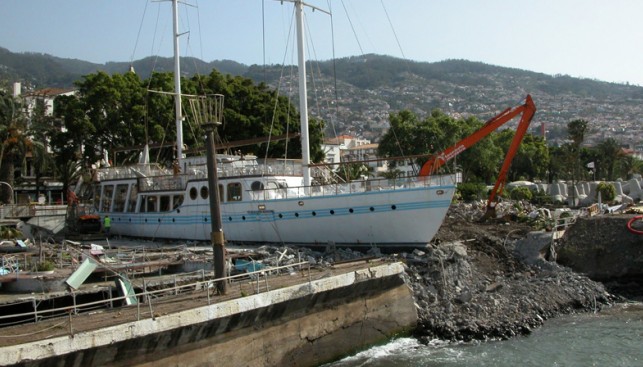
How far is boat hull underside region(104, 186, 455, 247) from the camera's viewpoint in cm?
2017

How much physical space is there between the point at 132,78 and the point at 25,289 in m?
27.4

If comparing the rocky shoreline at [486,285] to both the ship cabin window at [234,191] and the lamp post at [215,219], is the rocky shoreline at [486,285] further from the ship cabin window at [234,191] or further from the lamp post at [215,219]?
the lamp post at [215,219]

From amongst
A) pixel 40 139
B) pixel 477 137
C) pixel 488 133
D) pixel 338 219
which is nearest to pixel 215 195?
pixel 338 219

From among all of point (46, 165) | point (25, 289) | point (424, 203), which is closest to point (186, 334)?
point (25, 289)

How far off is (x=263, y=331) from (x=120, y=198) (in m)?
19.3

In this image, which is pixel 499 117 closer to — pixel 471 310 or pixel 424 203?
pixel 424 203

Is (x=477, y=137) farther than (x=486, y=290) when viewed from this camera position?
Yes

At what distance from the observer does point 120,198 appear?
96.3 ft

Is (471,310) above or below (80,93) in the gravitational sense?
below

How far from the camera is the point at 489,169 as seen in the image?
56.8m

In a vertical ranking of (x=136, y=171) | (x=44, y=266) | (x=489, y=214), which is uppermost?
(x=136, y=171)

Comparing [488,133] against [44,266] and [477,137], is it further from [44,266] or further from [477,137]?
[44,266]

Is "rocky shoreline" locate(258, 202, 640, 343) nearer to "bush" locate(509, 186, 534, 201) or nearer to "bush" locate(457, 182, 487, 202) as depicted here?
"bush" locate(457, 182, 487, 202)

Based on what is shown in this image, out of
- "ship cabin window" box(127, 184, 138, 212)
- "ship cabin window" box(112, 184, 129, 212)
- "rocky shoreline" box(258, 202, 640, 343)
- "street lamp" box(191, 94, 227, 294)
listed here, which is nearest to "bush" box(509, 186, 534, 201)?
"rocky shoreline" box(258, 202, 640, 343)
